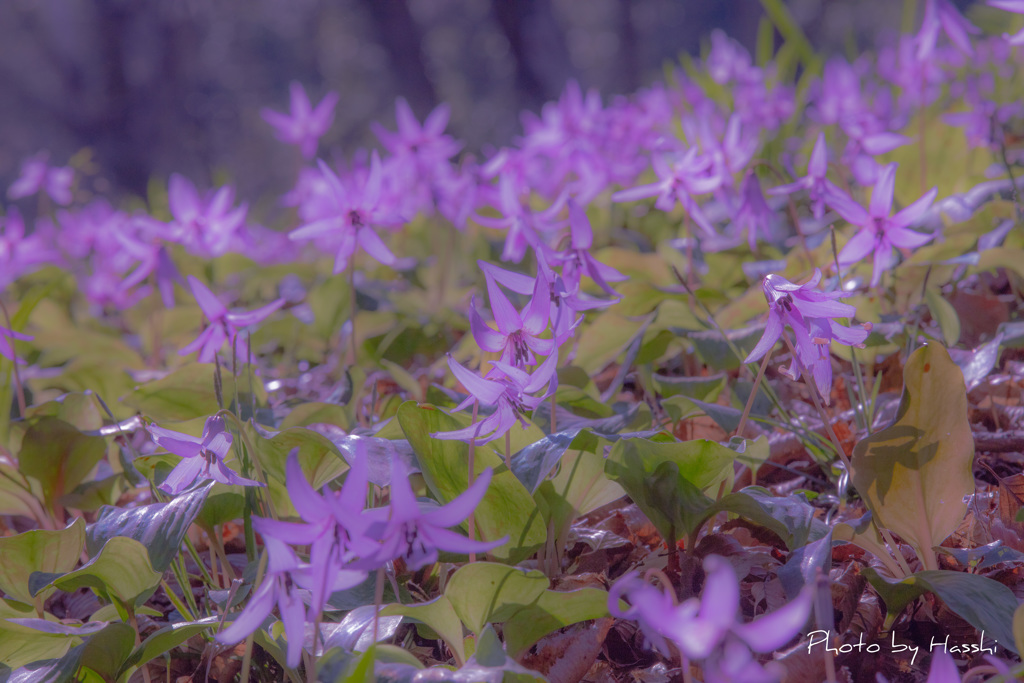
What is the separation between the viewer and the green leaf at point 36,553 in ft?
3.64

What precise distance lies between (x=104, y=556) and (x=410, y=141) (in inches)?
78.9

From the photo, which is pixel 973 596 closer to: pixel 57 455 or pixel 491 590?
pixel 491 590

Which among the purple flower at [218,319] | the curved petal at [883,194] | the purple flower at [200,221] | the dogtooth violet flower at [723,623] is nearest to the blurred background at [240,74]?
the purple flower at [200,221]

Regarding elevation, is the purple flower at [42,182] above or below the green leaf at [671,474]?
above

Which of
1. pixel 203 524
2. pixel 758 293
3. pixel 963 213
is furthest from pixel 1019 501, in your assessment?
pixel 203 524

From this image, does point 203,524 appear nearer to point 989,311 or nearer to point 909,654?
point 909,654

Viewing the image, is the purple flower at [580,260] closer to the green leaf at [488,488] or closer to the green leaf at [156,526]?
the green leaf at [488,488]

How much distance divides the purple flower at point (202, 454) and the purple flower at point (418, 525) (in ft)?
1.12

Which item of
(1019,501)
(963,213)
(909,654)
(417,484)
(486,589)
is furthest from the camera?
(963,213)

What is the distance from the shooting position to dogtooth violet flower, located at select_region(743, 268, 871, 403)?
99 cm

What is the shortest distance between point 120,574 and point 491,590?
49 centimetres

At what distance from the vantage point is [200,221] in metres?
2.42

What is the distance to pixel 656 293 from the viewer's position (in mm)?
1870

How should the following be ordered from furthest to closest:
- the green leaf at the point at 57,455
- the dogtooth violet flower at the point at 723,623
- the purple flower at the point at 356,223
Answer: the purple flower at the point at 356,223 < the green leaf at the point at 57,455 < the dogtooth violet flower at the point at 723,623
